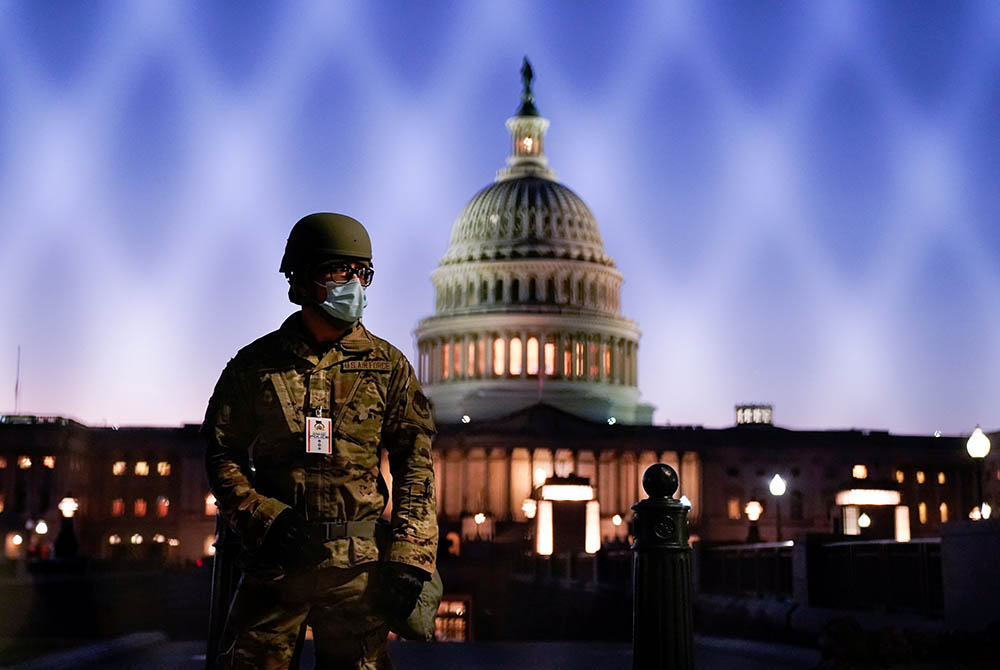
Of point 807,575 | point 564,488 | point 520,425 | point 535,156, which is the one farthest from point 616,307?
point 807,575

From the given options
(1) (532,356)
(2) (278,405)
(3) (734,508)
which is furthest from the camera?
(1) (532,356)

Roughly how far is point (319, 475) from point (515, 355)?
133 metres

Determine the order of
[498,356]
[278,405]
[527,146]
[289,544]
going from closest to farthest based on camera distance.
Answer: [289,544] < [278,405] < [498,356] < [527,146]

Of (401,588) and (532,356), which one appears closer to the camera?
(401,588)

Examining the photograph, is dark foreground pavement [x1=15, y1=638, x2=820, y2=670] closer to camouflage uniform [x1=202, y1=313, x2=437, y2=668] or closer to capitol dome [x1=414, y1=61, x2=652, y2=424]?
camouflage uniform [x1=202, y1=313, x2=437, y2=668]

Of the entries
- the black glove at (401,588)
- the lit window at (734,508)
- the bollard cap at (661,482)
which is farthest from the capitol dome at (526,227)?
the black glove at (401,588)

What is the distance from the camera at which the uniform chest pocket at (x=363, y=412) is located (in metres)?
8.17

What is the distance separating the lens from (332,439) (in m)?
8.07

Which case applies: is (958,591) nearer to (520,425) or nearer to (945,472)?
(520,425)

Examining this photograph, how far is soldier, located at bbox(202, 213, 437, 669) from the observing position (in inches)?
309

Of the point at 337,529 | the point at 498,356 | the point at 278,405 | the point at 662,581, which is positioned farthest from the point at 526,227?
the point at 337,529

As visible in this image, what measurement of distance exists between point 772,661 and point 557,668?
2.95 metres

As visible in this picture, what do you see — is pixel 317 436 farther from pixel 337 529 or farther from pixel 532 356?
pixel 532 356

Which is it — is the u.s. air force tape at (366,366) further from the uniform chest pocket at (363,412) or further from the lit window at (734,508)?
the lit window at (734,508)
